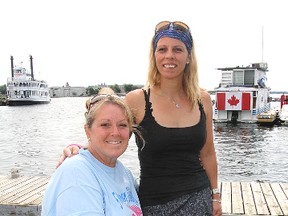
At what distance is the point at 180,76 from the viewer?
2.36 m

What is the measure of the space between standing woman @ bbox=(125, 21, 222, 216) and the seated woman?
0.21 metres

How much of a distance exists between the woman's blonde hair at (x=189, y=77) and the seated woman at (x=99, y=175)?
0.49 metres

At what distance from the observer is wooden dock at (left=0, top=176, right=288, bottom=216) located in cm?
473

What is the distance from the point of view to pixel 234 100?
2959cm

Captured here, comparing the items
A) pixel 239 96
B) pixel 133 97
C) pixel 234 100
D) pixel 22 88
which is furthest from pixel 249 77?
pixel 22 88

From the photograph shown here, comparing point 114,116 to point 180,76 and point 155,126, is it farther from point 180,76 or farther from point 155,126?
point 180,76

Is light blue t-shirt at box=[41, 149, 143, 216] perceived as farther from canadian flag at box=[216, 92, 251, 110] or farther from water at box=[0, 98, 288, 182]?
canadian flag at box=[216, 92, 251, 110]

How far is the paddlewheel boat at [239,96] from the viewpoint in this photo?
29547 millimetres

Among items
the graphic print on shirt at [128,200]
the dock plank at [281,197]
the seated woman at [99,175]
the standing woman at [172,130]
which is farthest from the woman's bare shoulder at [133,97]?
the dock plank at [281,197]

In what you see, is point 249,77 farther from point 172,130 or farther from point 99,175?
point 99,175

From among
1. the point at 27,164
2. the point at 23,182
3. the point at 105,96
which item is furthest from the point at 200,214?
the point at 27,164

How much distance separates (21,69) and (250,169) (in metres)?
77.6

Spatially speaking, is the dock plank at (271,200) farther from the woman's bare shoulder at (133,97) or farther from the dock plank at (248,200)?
the woman's bare shoulder at (133,97)

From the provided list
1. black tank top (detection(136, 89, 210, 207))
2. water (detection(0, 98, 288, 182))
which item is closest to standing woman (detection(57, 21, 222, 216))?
black tank top (detection(136, 89, 210, 207))
